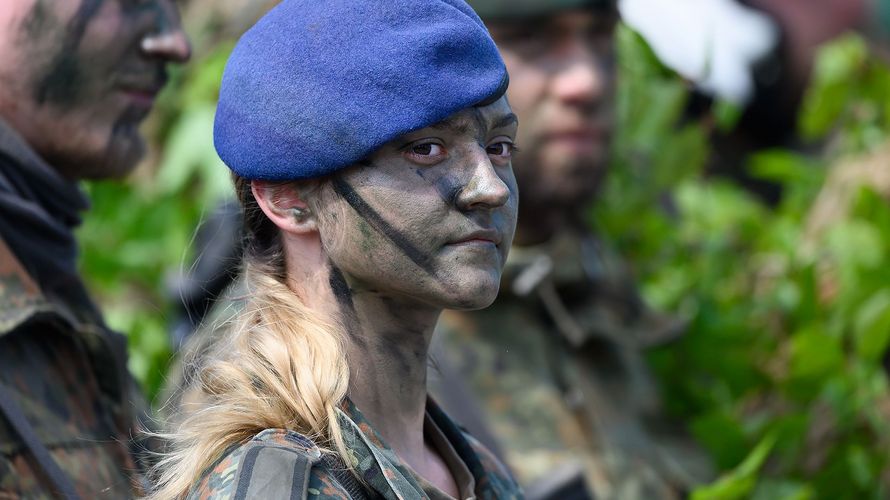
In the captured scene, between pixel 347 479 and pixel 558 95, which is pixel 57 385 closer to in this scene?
pixel 347 479

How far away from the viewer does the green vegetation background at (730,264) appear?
11.2ft

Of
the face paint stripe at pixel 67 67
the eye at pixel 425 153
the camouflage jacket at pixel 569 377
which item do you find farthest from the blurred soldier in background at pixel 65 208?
the camouflage jacket at pixel 569 377

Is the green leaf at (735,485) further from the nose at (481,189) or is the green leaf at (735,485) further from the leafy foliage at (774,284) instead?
the nose at (481,189)

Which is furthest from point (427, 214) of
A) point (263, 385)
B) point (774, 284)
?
point (774, 284)

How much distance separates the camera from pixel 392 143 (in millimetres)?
1583

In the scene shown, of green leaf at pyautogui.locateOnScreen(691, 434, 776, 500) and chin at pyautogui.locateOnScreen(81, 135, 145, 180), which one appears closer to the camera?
chin at pyautogui.locateOnScreen(81, 135, 145, 180)

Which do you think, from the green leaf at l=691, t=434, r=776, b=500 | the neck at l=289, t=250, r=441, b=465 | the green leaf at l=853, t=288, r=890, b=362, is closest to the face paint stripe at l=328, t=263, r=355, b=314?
the neck at l=289, t=250, r=441, b=465

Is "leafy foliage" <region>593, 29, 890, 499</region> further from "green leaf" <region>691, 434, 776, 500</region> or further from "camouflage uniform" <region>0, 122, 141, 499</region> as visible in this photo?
"camouflage uniform" <region>0, 122, 141, 499</region>

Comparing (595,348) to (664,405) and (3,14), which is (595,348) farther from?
(3,14)

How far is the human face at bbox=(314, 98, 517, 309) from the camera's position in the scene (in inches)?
62.4

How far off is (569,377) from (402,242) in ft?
6.13

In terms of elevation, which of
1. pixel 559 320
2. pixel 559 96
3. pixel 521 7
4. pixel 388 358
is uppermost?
pixel 388 358

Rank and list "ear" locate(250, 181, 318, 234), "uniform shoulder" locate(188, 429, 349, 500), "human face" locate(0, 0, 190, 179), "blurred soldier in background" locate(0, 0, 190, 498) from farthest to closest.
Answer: "human face" locate(0, 0, 190, 179) < "blurred soldier in background" locate(0, 0, 190, 498) < "ear" locate(250, 181, 318, 234) < "uniform shoulder" locate(188, 429, 349, 500)

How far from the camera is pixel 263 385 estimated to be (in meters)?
1.53
